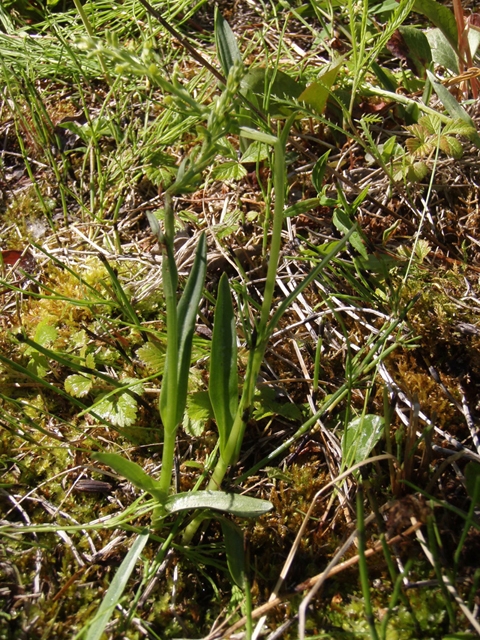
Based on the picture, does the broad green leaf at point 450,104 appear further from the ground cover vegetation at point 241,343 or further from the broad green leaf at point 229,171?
the broad green leaf at point 229,171

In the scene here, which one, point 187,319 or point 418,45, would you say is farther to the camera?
point 418,45

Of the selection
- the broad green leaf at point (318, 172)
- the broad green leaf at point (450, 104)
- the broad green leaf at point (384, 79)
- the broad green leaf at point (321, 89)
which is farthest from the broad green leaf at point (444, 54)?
the broad green leaf at point (318, 172)

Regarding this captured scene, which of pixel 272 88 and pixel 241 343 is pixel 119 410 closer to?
pixel 241 343

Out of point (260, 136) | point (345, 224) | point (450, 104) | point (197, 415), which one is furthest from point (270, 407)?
point (450, 104)

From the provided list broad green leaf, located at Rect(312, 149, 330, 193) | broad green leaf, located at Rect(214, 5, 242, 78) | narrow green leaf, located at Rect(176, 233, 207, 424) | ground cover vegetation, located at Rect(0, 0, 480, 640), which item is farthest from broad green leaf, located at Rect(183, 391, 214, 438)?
broad green leaf, located at Rect(214, 5, 242, 78)

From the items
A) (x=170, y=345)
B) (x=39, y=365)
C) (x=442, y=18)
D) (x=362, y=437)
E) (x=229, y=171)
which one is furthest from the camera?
(x=442, y=18)

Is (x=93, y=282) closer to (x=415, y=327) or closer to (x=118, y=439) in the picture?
(x=118, y=439)

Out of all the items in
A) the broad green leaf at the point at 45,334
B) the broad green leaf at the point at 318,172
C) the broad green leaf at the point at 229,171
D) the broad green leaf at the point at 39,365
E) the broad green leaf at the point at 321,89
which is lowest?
the broad green leaf at the point at 39,365

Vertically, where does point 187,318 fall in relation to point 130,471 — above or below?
above
